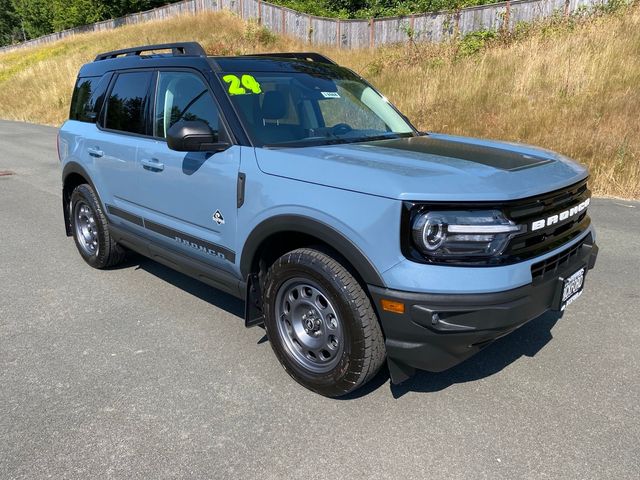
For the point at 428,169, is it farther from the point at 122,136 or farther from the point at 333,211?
the point at 122,136

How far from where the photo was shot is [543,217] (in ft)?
8.70

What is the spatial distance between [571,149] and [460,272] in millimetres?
7958

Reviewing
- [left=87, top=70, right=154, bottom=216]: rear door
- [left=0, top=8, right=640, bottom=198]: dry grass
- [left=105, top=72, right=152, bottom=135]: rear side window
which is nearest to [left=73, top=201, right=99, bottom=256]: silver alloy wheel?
[left=87, top=70, right=154, bottom=216]: rear door

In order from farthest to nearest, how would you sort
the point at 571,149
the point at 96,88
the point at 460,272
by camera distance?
A: the point at 571,149
the point at 96,88
the point at 460,272

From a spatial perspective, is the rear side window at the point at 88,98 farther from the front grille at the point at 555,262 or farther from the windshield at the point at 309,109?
the front grille at the point at 555,262

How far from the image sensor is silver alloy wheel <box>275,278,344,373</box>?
2.90 metres

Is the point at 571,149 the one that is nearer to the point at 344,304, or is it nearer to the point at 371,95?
the point at 371,95

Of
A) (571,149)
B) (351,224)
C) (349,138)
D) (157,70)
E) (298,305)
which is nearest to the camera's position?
(351,224)

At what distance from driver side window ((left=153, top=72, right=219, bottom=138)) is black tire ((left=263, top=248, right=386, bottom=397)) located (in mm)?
1097

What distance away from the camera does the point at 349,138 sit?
3574 millimetres

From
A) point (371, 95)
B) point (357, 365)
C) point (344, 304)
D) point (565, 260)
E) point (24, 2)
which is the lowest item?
point (357, 365)

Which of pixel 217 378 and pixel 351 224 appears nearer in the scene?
pixel 351 224

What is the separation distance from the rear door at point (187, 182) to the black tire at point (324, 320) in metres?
0.49

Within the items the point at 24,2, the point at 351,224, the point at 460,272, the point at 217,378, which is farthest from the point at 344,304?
the point at 24,2
